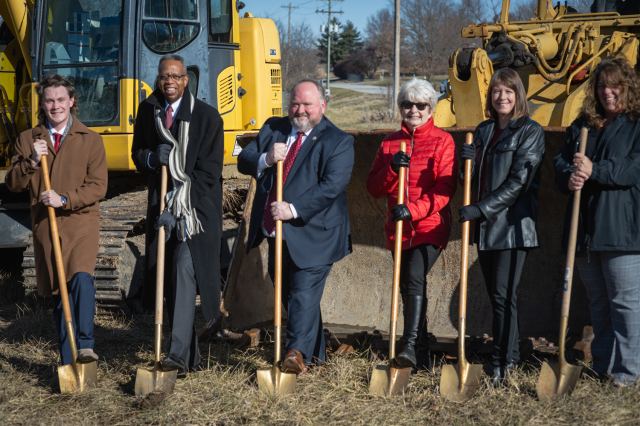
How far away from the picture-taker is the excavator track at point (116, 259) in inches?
213

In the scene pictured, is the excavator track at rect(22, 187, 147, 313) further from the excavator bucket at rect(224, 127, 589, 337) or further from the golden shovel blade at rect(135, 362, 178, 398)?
the golden shovel blade at rect(135, 362, 178, 398)

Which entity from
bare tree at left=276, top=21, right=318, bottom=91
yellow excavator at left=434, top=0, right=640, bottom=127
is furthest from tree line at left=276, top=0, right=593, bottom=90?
yellow excavator at left=434, top=0, right=640, bottom=127

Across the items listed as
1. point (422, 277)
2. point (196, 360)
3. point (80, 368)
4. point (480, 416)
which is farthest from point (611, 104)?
point (80, 368)

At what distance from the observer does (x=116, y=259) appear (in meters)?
5.39

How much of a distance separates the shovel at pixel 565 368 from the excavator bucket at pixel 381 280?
0.81 metres

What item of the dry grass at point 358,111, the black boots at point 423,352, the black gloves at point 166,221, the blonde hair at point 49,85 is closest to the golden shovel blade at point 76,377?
the black gloves at point 166,221

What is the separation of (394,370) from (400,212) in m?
0.83

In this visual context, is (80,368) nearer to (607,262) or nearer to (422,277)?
(422,277)

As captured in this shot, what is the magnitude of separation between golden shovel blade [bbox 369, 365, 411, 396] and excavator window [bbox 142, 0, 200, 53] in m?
3.64

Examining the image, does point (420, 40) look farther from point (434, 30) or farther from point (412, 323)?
point (412, 323)

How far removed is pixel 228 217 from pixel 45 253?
3339 millimetres

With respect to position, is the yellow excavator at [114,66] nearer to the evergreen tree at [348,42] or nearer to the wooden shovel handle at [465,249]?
the wooden shovel handle at [465,249]

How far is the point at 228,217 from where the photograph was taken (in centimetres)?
717

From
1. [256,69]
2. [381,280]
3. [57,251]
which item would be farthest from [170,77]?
[256,69]
